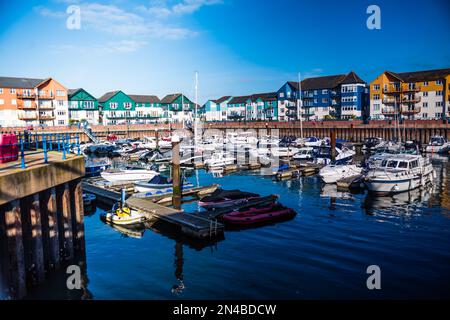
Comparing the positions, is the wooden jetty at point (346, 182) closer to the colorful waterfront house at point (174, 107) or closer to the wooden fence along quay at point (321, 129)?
the wooden fence along quay at point (321, 129)

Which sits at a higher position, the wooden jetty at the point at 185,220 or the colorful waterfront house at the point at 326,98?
the colorful waterfront house at the point at 326,98

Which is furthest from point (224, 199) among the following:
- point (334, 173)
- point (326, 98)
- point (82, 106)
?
point (82, 106)

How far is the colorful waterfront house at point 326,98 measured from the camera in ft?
348

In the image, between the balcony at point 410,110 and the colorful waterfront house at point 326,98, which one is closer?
the balcony at point 410,110

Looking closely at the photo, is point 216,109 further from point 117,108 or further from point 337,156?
point 337,156

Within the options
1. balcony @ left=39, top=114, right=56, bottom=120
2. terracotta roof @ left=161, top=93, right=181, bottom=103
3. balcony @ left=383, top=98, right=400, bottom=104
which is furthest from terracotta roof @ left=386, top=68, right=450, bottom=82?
balcony @ left=39, top=114, right=56, bottom=120

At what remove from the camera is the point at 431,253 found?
2083cm

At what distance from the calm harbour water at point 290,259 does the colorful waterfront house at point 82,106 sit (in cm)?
8765

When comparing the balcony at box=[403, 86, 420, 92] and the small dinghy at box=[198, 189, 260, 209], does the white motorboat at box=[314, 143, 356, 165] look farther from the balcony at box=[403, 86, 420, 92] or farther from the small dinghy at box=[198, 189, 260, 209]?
the balcony at box=[403, 86, 420, 92]

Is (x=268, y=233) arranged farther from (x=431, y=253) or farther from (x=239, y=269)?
(x=431, y=253)

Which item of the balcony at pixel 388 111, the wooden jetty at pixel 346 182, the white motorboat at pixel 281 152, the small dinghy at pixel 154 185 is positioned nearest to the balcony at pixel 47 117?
the white motorboat at pixel 281 152

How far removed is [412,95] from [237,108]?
67940 millimetres

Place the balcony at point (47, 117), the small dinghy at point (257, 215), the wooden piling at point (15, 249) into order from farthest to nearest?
the balcony at point (47, 117) → the small dinghy at point (257, 215) → the wooden piling at point (15, 249)

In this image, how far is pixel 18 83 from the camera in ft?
311
